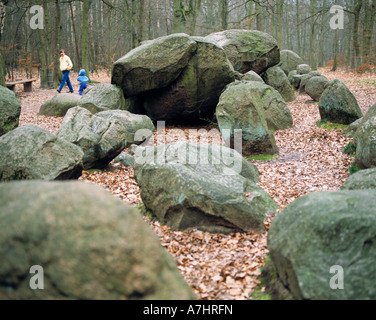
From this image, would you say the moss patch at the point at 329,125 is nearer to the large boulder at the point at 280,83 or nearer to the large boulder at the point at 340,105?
the large boulder at the point at 340,105

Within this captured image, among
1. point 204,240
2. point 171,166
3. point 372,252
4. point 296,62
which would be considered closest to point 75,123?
point 171,166

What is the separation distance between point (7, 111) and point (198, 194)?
20.4ft

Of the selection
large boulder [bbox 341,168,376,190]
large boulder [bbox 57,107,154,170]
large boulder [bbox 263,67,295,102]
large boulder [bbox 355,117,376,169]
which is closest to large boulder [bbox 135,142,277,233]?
large boulder [bbox 341,168,376,190]

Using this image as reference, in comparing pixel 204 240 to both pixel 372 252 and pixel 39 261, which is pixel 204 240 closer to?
pixel 372 252

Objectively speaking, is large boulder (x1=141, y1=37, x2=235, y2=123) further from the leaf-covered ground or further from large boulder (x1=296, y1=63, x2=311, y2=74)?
large boulder (x1=296, y1=63, x2=311, y2=74)

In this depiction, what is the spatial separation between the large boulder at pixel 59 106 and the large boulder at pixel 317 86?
9.21 m

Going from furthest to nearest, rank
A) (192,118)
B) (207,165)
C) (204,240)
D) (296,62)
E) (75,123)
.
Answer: (296,62) < (192,118) < (75,123) < (207,165) < (204,240)

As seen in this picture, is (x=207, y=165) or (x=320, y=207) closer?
(x=320, y=207)

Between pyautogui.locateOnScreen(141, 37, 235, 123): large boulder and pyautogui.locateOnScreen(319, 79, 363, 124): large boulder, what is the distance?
2.92 meters

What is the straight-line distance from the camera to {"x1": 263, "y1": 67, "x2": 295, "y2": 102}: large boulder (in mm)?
15336

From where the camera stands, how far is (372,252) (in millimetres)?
2715

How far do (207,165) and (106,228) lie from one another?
325 cm

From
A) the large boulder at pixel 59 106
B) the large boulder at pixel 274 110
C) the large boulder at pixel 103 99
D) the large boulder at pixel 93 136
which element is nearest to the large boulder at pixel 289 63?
the large boulder at pixel 274 110

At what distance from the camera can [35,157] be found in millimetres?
5508
